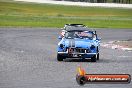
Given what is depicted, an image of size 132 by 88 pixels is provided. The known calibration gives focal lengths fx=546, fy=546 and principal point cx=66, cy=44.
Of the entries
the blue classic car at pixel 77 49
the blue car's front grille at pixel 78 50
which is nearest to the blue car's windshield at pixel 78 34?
the blue classic car at pixel 77 49

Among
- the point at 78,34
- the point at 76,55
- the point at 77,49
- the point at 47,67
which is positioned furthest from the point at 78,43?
the point at 47,67

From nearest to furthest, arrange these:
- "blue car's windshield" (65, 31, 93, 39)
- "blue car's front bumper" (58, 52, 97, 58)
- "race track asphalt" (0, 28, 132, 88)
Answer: "race track asphalt" (0, 28, 132, 88) → "blue car's front bumper" (58, 52, 97, 58) → "blue car's windshield" (65, 31, 93, 39)

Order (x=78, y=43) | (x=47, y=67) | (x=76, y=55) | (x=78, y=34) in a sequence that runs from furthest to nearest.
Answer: (x=78, y=34), (x=78, y=43), (x=76, y=55), (x=47, y=67)

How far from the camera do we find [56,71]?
1772 centimetres

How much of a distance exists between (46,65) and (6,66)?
157cm

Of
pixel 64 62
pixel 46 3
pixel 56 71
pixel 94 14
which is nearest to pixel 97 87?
pixel 56 71

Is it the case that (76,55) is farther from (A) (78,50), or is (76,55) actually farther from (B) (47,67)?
(B) (47,67)

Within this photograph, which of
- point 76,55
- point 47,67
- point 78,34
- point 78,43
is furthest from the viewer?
Answer: point 78,34

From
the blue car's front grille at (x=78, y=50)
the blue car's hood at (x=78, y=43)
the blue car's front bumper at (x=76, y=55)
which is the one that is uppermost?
the blue car's hood at (x=78, y=43)

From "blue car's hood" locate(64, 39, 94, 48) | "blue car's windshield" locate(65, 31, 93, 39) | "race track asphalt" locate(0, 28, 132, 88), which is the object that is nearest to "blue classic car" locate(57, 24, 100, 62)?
"blue car's hood" locate(64, 39, 94, 48)

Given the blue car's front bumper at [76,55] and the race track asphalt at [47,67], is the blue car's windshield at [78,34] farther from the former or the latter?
the blue car's front bumper at [76,55]

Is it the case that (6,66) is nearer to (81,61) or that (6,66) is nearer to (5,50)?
(81,61)

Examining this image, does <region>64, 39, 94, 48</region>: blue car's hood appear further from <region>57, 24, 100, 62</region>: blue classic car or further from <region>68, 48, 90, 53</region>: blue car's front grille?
<region>68, 48, 90, 53</region>: blue car's front grille

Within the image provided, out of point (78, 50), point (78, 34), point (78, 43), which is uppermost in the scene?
point (78, 34)
